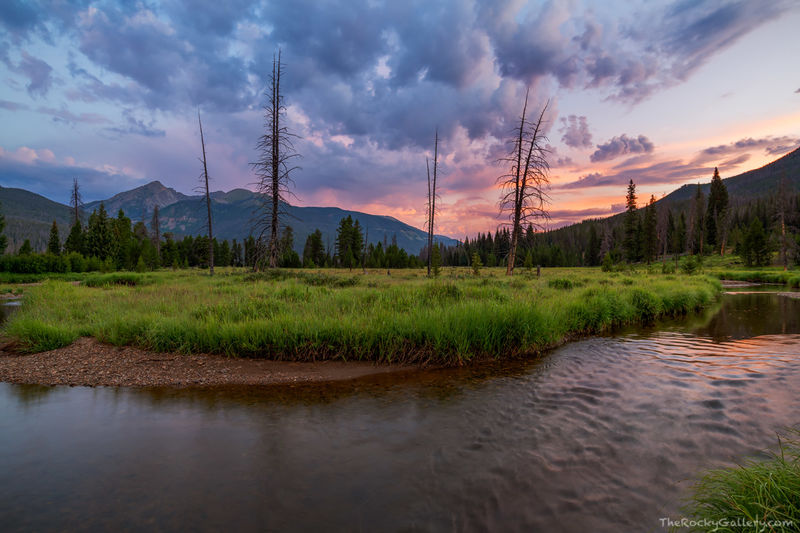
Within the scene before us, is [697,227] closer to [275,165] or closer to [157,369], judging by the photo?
[275,165]

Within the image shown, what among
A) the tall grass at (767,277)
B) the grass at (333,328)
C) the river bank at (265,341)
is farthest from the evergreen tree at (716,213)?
the river bank at (265,341)

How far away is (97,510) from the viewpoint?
327cm

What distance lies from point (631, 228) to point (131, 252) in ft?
290

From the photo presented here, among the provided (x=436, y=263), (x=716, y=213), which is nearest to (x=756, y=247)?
(x=716, y=213)

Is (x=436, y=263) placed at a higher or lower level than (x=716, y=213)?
lower

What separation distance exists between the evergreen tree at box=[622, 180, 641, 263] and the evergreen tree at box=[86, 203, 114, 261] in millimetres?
90226

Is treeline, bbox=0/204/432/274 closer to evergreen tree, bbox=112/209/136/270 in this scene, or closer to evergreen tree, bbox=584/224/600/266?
evergreen tree, bbox=112/209/136/270

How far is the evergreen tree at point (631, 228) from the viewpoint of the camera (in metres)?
64.6

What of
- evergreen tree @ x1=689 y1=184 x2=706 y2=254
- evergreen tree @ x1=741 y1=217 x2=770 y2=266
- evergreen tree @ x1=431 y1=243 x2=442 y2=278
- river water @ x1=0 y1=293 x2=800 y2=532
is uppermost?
evergreen tree @ x1=689 y1=184 x2=706 y2=254

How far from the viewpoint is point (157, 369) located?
7410mm

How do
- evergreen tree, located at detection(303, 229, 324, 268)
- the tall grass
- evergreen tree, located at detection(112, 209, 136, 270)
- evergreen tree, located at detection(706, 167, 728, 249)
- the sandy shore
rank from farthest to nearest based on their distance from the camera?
evergreen tree, located at detection(303, 229, 324, 268)
evergreen tree, located at detection(706, 167, 728, 249)
evergreen tree, located at detection(112, 209, 136, 270)
the tall grass
the sandy shore

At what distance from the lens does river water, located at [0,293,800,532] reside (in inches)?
128

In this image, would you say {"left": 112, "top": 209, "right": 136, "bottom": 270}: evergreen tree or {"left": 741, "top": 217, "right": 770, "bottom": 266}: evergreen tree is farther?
{"left": 112, "top": 209, "right": 136, "bottom": 270}: evergreen tree

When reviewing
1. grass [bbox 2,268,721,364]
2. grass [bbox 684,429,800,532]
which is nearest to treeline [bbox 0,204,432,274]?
grass [bbox 2,268,721,364]
